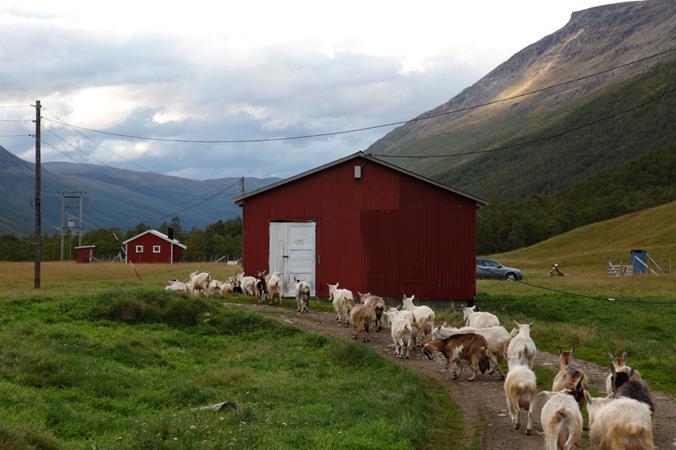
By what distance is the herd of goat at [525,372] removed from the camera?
9.72 metres

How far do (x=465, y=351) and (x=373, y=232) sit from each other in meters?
16.6

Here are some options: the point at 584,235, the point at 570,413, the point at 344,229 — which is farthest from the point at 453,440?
the point at 584,235

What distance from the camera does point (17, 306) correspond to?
23625mm

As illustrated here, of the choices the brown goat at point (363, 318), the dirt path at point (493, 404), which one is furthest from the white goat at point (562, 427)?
the brown goat at point (363, 318)

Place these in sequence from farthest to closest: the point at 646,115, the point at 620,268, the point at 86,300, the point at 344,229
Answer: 1. the point at 646,115
2. the point at 620,268
3. the point at 344,229
4. the point at 86,300

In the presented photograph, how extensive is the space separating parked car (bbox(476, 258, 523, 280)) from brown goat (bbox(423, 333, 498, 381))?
40478 mm

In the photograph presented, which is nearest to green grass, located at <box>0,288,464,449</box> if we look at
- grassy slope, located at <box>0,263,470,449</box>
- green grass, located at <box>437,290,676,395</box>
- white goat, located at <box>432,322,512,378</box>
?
grassy slope, located at <box>0,263,470,449</box>

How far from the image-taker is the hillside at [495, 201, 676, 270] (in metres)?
77.9

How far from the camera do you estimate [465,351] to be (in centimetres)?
1634

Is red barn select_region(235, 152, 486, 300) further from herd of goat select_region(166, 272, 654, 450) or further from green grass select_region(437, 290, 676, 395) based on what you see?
herd of goat select_region(166, 272, 654, 450)

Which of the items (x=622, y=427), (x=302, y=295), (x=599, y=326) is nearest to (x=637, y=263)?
(x=599, y=326)

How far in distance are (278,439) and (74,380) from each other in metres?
5.38

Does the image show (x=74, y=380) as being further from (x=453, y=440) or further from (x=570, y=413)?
(x=570, y=413)

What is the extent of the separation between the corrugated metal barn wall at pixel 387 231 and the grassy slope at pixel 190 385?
10178 millimetres
